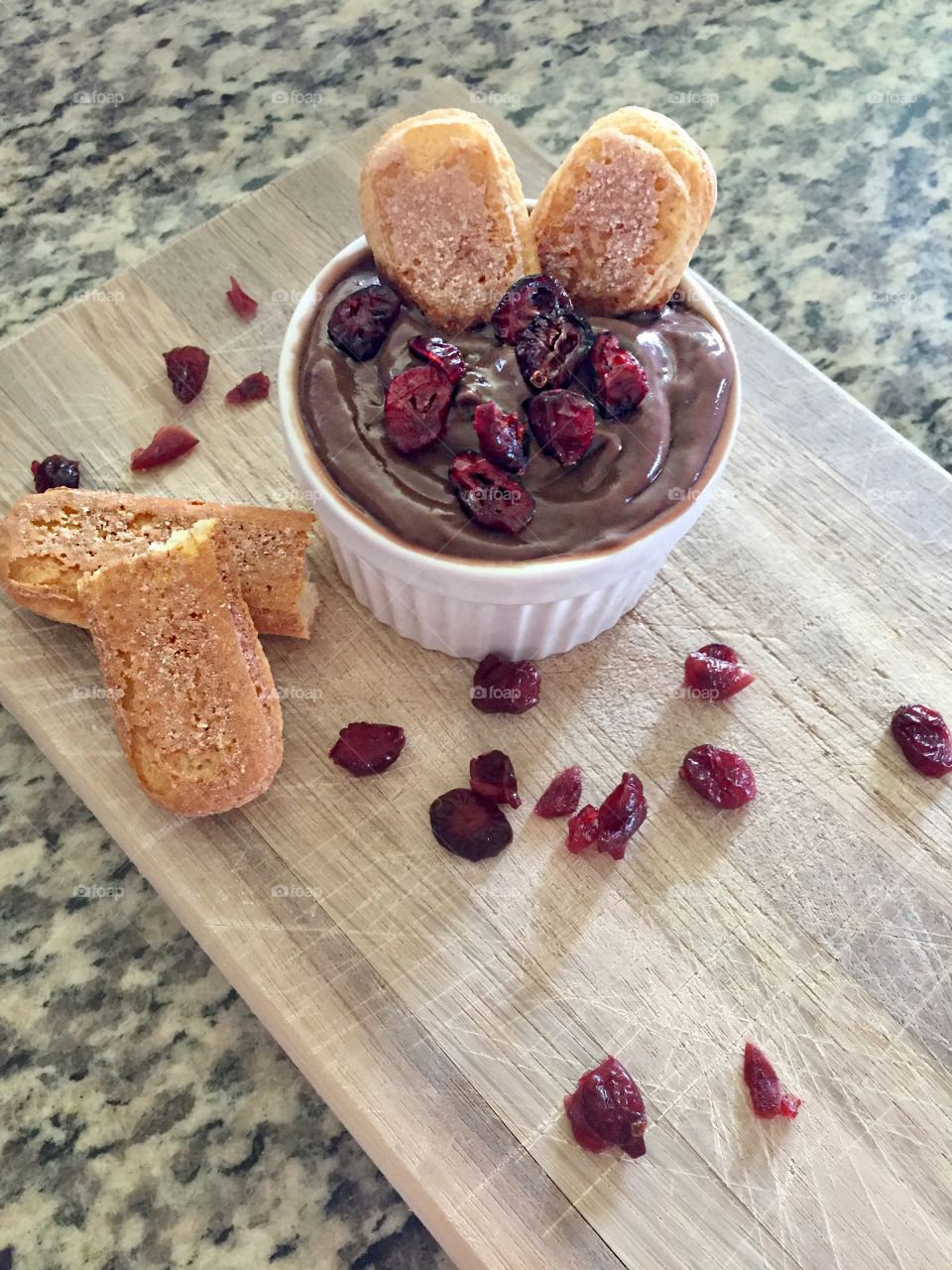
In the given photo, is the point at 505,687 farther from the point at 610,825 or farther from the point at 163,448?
the point at 163,448

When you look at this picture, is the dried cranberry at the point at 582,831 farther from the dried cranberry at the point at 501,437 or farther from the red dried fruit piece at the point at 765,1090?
the dried cranberry at the point at 501,437

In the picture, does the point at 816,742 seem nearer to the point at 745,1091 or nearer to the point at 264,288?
the point at 745,1091

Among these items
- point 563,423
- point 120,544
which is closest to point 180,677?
point 120,544

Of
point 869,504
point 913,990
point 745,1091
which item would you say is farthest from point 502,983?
point 869,504

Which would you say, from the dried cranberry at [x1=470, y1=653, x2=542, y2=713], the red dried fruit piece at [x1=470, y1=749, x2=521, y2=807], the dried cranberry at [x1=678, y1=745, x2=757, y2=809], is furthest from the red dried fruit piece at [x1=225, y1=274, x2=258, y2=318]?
the dried cranberry at [x1=678, y1=745, x2=757, y2=809]

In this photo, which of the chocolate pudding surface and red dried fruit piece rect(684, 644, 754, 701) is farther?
red dried fruit piece rect(684, 644, 754, 701)

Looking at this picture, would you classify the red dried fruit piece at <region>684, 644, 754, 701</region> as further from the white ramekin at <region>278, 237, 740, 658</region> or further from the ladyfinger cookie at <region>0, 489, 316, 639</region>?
the ladyfinger cookie at <region>0, 489, 316, 639</region>

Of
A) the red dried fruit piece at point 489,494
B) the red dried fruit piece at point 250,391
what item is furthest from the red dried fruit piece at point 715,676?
the red dried fruit piece at point 250,391
